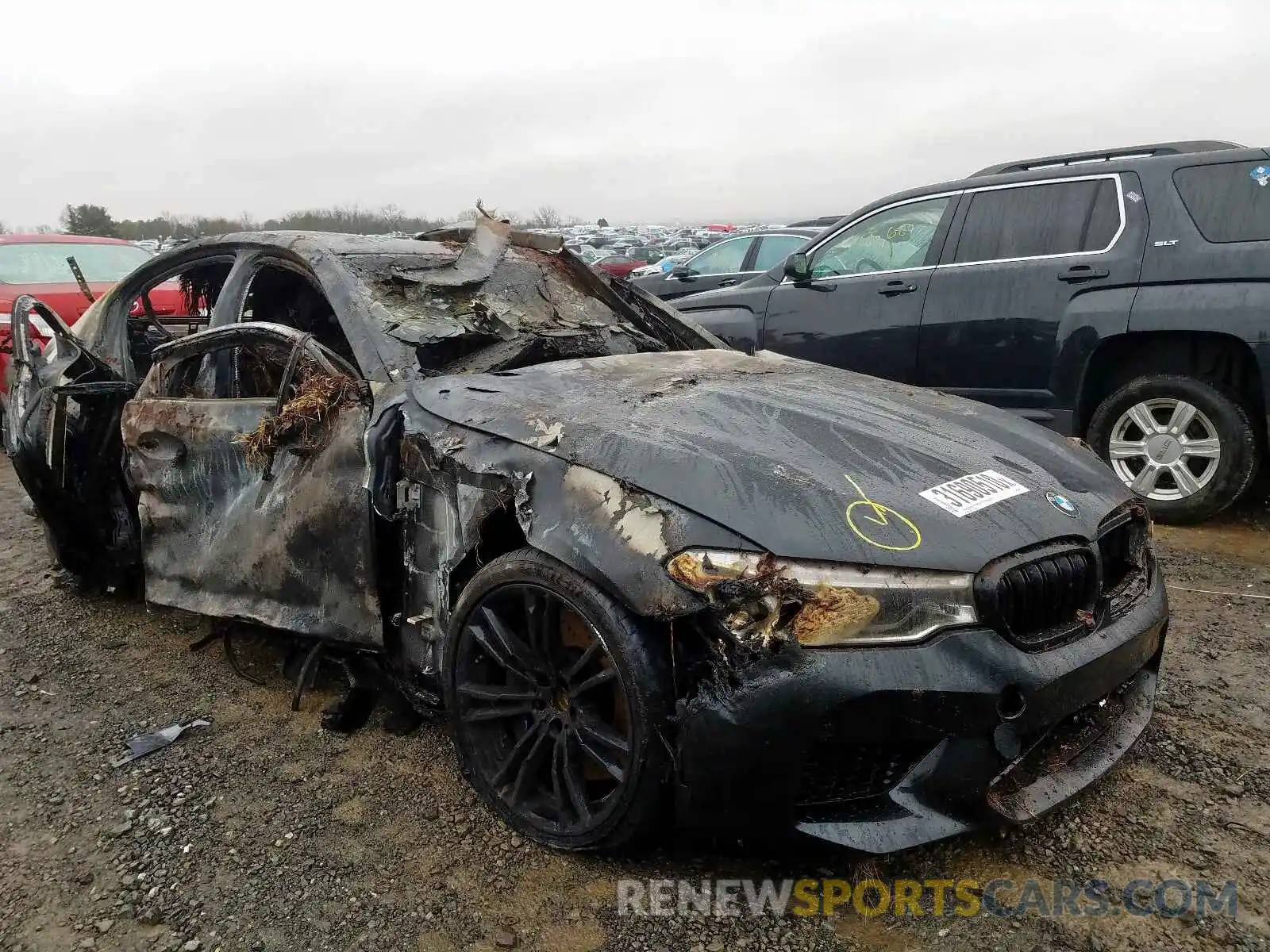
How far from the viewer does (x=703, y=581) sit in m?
1.90

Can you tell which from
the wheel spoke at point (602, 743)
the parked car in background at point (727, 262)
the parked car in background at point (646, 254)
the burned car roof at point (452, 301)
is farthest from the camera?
the parked car in background at point (646, 254)

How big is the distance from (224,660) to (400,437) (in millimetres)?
1534

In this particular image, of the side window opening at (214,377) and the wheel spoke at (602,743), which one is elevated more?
the side window opening at (214,377)

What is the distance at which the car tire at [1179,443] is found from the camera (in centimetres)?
442

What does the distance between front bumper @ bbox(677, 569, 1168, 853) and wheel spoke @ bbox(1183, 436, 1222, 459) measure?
3116 mm

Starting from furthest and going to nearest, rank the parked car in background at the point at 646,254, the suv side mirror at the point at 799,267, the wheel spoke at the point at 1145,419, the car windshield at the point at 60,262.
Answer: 1. the parked car in background at the point at 646,254
2. the car windshield at the point at 60,262
3. the suv side mirror at the point at 799,267
4. the wheel spoke at the point at 1145,419

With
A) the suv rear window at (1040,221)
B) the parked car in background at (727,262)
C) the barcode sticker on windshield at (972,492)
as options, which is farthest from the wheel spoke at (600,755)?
the parked car in background at (727,262)

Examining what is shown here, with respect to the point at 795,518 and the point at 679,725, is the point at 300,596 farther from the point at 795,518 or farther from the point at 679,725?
the point at 795,518

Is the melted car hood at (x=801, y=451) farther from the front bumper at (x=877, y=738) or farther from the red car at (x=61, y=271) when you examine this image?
the red car at (x=61, y=271)

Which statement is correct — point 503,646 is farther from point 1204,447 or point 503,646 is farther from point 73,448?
point 1204,447

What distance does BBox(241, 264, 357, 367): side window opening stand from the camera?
344cm

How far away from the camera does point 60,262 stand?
24.9 ft

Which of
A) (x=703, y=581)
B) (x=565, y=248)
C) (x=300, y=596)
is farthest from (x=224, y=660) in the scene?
(x=703, y=581)

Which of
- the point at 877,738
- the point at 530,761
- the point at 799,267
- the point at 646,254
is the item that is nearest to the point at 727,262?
the point at 799,267
